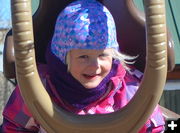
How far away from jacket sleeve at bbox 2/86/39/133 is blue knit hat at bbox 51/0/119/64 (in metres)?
0.19

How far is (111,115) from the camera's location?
1314 mm

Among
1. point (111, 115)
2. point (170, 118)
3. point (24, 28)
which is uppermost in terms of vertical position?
point (24, 28)

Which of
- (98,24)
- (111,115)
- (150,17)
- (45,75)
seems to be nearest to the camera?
(150,17)

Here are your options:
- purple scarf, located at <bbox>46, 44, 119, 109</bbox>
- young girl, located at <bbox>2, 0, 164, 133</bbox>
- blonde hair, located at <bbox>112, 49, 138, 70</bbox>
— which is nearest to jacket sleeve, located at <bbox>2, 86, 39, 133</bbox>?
young girl, located at <bbox>2, 0, 164, 133</bbox>

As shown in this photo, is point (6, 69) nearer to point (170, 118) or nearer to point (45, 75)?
point (45, 75)

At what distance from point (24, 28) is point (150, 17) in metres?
0.28

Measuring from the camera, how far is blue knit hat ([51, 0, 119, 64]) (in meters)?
1.40

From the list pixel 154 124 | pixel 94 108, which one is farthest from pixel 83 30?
pixel 154 124

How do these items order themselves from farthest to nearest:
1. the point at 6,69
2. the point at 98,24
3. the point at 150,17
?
the point at 6,69
the point at 98,24
the point at 150,17

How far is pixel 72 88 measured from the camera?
1.46 meters

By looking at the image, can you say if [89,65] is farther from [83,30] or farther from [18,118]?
[18,118]

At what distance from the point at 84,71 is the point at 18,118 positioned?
0.28m

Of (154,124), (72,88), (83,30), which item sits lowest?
(154,124)

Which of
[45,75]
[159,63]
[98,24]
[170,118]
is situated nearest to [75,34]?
[98,24]
